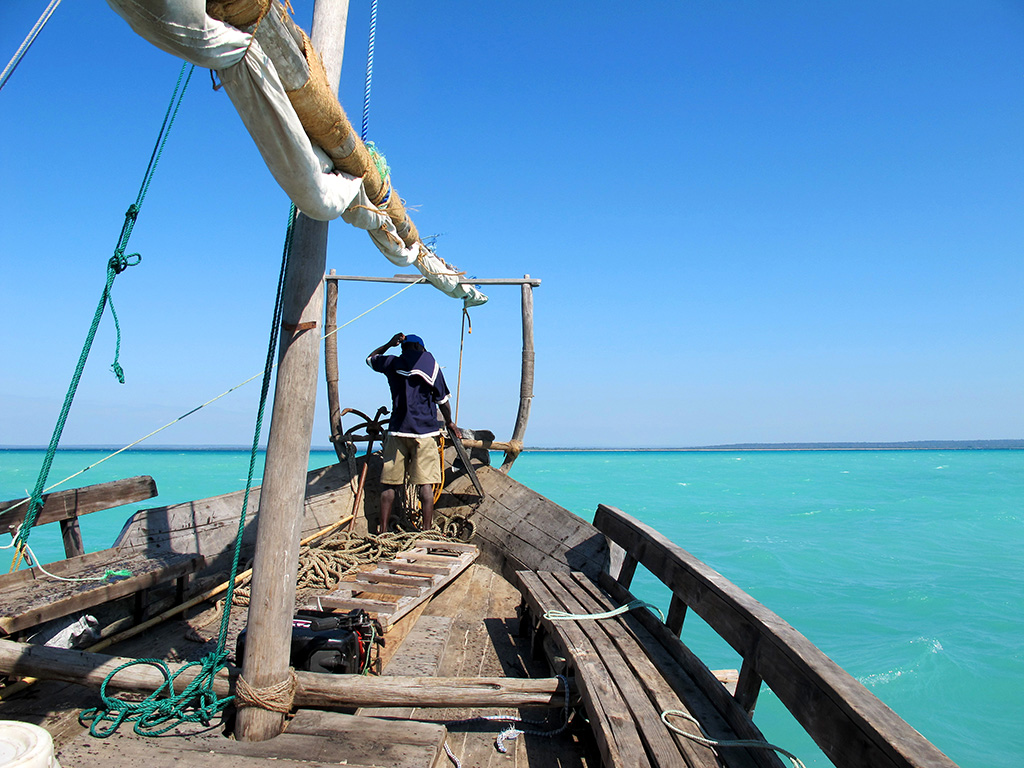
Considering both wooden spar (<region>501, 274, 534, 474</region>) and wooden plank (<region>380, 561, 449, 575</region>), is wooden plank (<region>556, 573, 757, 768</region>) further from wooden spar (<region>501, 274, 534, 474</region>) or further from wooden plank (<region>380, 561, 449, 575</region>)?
wooden spar (<region>501, 274, 534, 474</region>)

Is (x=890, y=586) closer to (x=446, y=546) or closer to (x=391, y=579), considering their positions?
(x=446, y=546)

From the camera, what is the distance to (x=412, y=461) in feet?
17.6

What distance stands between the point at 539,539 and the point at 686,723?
8.76 feet

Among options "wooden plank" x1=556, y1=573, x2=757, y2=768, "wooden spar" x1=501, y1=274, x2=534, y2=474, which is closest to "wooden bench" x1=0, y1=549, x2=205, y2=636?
"wooden plank" x1=556, y1=573, x2=757, y2=768

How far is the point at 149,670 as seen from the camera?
2193 mm

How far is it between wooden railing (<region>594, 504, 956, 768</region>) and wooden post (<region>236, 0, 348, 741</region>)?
1.59 meters

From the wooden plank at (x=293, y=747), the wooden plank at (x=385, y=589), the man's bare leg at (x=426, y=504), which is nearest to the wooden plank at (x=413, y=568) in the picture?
the wooden plank at (x=385, y=589)

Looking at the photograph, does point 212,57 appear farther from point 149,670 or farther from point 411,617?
point 411,617

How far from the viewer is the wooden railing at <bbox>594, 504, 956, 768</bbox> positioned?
1311 millimetres

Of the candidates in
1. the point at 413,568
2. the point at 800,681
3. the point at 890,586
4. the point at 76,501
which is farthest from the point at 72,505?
the point at 890,586

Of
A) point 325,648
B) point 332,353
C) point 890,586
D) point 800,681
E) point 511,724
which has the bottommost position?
point 890,586

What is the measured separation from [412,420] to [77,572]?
274cm

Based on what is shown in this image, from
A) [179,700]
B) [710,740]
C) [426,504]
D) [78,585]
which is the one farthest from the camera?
[426,504]

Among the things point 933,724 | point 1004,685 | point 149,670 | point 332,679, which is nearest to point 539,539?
point 332,679
